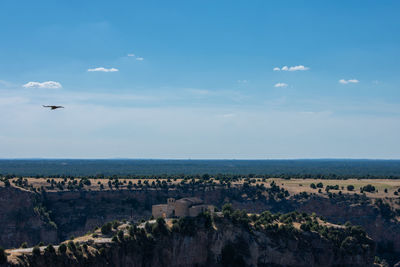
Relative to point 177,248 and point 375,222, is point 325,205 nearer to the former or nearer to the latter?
point 375,222

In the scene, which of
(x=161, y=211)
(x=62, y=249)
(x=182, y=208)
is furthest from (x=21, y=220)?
(x=62, y=249)

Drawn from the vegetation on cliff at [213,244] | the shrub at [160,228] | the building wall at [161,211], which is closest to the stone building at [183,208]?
the building wall at [161,211]

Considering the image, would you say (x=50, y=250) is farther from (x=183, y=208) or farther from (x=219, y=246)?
(x=219, y=246)

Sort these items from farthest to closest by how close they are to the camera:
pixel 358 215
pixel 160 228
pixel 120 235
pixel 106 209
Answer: pixel 358 215, pixel 106 209, pixel 160 228, pixel 120 235

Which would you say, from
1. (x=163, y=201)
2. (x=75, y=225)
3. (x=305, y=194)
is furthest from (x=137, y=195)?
(x=305, y=194)

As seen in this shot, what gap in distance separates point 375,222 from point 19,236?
250 feet

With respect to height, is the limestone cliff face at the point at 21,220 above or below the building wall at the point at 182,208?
below

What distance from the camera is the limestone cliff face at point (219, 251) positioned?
69125 millimetres

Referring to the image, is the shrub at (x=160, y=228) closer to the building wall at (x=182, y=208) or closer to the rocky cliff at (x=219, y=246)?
the rocky cliff at (x=219, y=246)

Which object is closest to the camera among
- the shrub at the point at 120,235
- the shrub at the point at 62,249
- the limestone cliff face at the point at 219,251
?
the shrub at the point at 62,249

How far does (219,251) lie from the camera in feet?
265

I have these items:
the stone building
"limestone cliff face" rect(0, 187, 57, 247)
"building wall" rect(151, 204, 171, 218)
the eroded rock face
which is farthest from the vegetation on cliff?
"limestone cliff face" rect(0, 187, 57, 247)

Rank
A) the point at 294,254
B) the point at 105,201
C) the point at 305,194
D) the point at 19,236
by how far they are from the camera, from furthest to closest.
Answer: the point at 305,194 < the point at 105,201 < the point at 19,236 < the point at 294,254

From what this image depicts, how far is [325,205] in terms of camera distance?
127m
